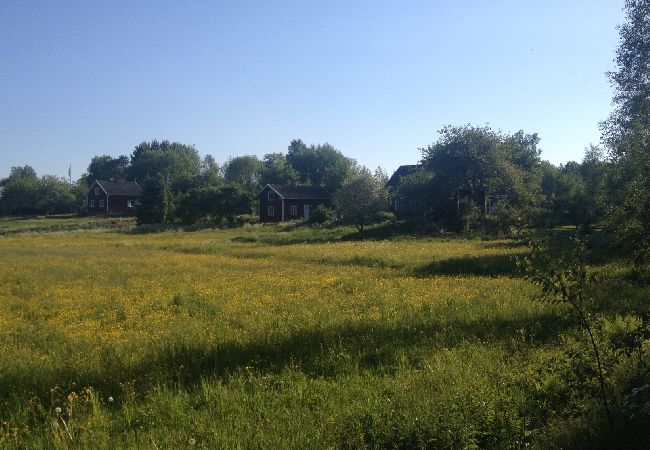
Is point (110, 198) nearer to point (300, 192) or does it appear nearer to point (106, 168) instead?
point (300, 192)

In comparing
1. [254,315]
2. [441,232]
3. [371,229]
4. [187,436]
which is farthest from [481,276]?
[371,229]

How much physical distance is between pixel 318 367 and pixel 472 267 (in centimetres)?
1412

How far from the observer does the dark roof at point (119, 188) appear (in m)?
97.3

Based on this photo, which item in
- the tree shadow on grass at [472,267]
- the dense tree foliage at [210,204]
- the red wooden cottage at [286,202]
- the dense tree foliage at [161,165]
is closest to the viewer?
the tree shadow on grass at [472,267]

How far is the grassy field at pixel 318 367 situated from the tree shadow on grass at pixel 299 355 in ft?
0.12

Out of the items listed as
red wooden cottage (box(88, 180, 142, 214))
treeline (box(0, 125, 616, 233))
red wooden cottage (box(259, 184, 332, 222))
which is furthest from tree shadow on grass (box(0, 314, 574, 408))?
red wooden cottage (box(88, 180, 142, 214))

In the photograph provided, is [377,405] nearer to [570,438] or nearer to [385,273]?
[570,438]

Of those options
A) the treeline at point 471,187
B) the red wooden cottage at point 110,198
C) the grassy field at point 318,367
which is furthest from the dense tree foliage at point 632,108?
the red wooden cottage at point 110,198

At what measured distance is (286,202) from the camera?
74.8 metres

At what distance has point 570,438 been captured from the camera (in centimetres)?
534

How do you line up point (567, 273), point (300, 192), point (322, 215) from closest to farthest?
point (567, 273)
point (322, 215)
point (300, 192)

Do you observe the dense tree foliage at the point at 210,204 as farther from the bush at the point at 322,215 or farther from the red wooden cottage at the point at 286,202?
the bush at the point at 322,215

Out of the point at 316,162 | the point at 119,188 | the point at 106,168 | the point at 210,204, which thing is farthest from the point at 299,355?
the point at 106,168

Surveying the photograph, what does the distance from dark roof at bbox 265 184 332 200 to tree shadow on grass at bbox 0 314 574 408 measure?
64314 mm
